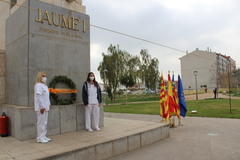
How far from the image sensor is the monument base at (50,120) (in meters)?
4.86

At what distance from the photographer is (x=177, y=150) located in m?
5.23

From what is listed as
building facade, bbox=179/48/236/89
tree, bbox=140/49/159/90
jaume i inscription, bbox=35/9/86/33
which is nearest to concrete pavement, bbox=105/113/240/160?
jaume i inscription, bbox=35/9/86/33

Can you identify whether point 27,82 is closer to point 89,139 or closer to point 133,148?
point 89,139

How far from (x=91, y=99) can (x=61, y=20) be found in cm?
268

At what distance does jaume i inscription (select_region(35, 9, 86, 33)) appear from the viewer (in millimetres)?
5680

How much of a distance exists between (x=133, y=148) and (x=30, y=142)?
2622 mm

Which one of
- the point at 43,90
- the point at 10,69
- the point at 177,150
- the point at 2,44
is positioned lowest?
the point at 177,150

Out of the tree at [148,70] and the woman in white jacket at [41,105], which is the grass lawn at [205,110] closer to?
the woman in white jacket at [41,105]

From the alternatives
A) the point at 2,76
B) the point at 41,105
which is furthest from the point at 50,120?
the point at 2,76

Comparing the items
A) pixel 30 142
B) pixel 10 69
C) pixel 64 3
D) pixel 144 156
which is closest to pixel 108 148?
pixel 144 156

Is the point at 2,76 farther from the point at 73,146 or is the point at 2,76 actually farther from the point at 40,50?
the point at 73,146

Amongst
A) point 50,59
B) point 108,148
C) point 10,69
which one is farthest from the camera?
point 10,69

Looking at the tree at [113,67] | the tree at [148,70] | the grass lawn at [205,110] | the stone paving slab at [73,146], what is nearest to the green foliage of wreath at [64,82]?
the stone paving slab at [73,146]

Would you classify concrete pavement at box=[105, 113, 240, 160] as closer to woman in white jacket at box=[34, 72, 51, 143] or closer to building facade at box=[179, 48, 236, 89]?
woman in white jacket at box=[34, 72, 51, 143]
